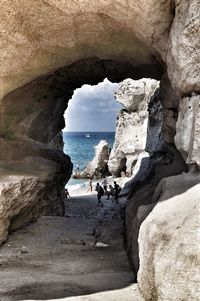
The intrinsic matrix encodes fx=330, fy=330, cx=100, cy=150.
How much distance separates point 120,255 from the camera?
33.2 feet

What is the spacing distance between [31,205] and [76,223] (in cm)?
254

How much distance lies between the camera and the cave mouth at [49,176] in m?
8.30

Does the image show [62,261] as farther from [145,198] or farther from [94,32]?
[94,32]

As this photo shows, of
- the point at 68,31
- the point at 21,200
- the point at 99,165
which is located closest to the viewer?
the point at 68,31

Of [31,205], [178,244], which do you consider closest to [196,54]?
[178,244]

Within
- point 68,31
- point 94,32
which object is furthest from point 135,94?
point 68,31

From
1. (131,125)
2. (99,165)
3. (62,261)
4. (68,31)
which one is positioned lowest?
(99,165)

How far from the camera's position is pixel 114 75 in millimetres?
16578

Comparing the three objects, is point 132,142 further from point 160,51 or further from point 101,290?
point 101,290

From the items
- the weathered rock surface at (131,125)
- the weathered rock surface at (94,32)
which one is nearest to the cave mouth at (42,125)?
the weathered rock surface at (94,32)

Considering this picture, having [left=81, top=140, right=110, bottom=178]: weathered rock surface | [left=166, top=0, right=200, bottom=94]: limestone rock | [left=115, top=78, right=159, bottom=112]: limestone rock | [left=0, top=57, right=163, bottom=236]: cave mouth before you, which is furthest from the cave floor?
[left=81, top=140, right=110, bottom=178]: weathered rock surface

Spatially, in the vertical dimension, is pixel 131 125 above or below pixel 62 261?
above

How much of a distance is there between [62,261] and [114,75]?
10107 millimetres

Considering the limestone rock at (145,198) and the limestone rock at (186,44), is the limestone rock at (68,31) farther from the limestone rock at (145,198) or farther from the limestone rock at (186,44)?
the limestone rock at (145,198)
